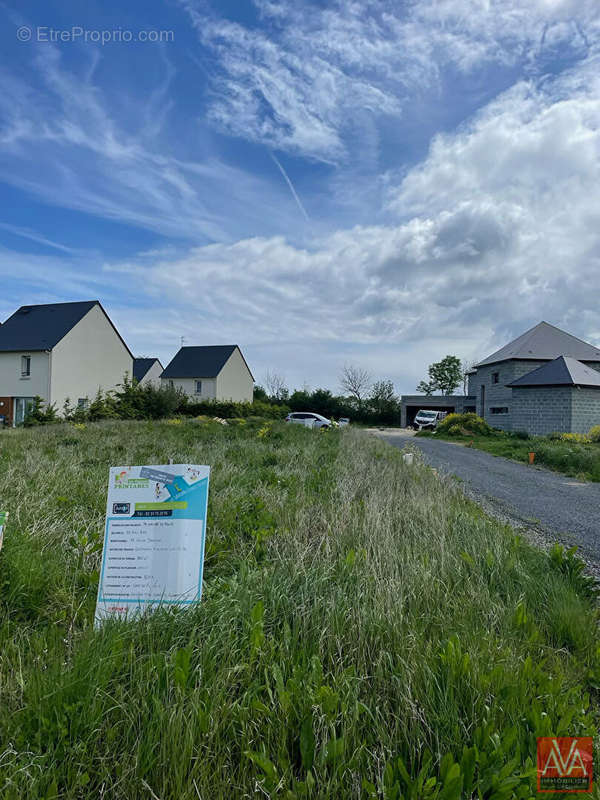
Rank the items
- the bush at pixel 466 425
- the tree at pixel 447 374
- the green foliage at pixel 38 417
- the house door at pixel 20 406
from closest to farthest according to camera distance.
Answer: the green foliage at pixel 38 417
the house door at pixel 20 406
the bush at pixel 466 425
the tree at pixel 447 374

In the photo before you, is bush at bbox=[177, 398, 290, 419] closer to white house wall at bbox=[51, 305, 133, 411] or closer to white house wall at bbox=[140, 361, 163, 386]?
white house wall at bbox=[51, 305, 133, 411]

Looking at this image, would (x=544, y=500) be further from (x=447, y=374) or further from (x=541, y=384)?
(x=447, y=374)

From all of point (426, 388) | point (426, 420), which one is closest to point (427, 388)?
point (426, 388)

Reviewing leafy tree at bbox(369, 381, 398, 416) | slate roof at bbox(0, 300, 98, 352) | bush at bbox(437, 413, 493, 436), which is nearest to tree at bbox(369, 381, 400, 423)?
leafy tree at bbox(369, 381, 398, 416)

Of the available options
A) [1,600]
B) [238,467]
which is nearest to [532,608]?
[1,600]

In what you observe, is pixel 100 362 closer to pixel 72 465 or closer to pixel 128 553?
pixel 72 465

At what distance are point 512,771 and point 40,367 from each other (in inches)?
1226

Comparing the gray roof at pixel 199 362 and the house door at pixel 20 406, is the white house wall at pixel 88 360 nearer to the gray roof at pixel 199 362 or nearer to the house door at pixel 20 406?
the house door at pixel 20 406

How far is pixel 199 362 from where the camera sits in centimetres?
4469

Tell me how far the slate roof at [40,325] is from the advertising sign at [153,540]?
28608 millimetres

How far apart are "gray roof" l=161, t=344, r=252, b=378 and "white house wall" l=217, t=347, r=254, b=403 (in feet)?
2.20

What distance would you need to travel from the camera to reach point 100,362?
31.1 m

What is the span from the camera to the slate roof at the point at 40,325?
2797cm

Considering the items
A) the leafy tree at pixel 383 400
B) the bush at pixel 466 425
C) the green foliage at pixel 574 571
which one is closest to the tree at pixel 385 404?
the leafy tree at pixel 383 400
